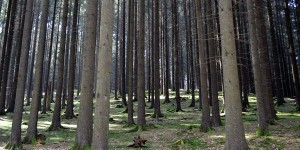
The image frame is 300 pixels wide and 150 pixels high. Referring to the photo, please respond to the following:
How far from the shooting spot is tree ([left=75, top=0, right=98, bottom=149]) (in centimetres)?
880

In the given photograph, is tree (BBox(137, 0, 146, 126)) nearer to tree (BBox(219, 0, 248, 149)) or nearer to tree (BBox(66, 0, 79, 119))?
tree (BBox(66, 0, 79, 119))

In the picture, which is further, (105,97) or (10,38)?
(10,38)

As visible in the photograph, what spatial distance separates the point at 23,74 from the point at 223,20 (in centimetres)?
797

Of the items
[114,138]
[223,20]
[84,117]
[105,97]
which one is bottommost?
[114,138]

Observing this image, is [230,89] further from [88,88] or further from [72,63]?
[72,63]

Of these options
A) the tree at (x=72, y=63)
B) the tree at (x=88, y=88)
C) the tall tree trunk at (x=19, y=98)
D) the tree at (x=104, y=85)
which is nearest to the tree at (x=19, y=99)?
the tall tree trunk at (x=19, y=98)

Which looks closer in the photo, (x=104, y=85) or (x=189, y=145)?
(x=104, y=85)

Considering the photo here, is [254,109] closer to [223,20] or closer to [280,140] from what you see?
[280,140]

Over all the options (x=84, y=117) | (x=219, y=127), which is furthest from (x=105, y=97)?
(x=219, y=127)

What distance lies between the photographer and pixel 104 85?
283 inches

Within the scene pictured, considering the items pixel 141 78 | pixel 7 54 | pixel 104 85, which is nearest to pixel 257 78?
pixel 141 78

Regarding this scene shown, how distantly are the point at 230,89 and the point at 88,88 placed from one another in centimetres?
495

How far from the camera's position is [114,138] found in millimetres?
12312

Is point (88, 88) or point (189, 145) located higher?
point (88, 88)
